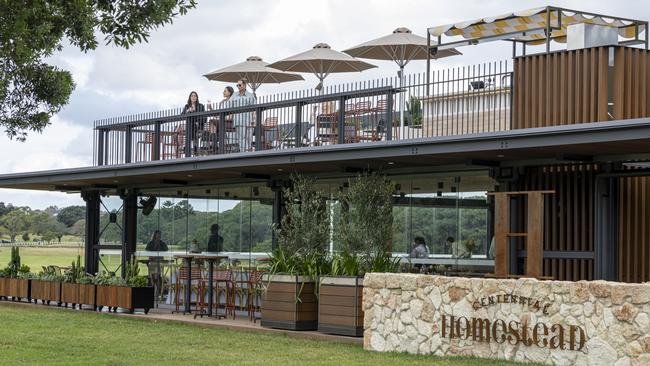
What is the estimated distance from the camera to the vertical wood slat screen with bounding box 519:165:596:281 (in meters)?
15.9

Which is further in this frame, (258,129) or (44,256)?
(44,256)

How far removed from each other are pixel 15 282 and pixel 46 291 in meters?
1.32

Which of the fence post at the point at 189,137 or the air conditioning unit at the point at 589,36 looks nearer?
the air conditioning unit at the point at 589,36

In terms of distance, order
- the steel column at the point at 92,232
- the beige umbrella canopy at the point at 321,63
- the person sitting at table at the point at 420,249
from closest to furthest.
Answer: the person sitting at table at the point at 420,249 < the beige umbrella canopy at the point at 321,63 < the steel column at the point at 92,232

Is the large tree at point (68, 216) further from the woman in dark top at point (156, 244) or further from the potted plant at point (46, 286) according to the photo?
the potted plant at point (46, 286)

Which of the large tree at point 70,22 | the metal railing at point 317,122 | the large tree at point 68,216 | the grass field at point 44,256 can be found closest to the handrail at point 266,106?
the metal railing at point 317,122

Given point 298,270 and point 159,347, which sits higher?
point 298,270

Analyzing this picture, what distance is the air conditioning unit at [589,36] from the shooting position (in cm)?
1633

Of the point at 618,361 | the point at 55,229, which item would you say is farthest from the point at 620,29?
the point at 55,229

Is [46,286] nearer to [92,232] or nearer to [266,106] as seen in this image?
[92,232]

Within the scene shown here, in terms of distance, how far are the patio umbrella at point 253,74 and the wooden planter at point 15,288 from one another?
22.7 feet

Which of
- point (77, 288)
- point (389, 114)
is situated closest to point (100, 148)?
point (77, 288)

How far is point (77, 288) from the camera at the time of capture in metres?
22.2

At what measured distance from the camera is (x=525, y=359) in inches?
539
